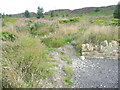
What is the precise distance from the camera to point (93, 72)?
2.98m

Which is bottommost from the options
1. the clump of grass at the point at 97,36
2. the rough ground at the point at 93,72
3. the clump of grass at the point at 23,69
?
the rough ground at the point at 93,72

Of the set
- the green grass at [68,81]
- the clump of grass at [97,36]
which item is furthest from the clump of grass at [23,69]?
the clump of grass at [97,36]

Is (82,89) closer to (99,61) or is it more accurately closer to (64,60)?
(64,60)

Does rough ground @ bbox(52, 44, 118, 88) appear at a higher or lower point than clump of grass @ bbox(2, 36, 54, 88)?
lower

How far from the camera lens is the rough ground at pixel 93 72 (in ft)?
8.09

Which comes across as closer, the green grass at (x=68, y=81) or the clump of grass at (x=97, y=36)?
the green grass at (x=68, y=81)

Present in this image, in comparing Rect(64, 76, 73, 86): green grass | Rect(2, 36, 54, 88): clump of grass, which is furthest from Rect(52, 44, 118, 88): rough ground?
Rect(2, 36, 54, 88): clump of grass

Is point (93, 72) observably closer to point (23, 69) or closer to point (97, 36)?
point (23, 69)

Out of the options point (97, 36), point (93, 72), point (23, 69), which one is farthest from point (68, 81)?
point (97, 36)

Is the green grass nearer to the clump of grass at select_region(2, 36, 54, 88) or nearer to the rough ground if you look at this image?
the rough ground

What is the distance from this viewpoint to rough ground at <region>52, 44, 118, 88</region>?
2.47 meters

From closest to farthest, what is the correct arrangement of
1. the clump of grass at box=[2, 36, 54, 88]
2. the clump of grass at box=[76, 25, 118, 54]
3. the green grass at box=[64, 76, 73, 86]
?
the clump of grass at box=[2, 36, 54, 88] → the green grass at box=[64, 76, 73, 86] → the clump of grass at box=[76, 25, 118, 54]

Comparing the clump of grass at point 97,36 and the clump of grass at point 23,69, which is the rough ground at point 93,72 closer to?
the clump of grass at point 23,69

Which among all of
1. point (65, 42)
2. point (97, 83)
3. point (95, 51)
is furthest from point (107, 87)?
point (65, 42)
